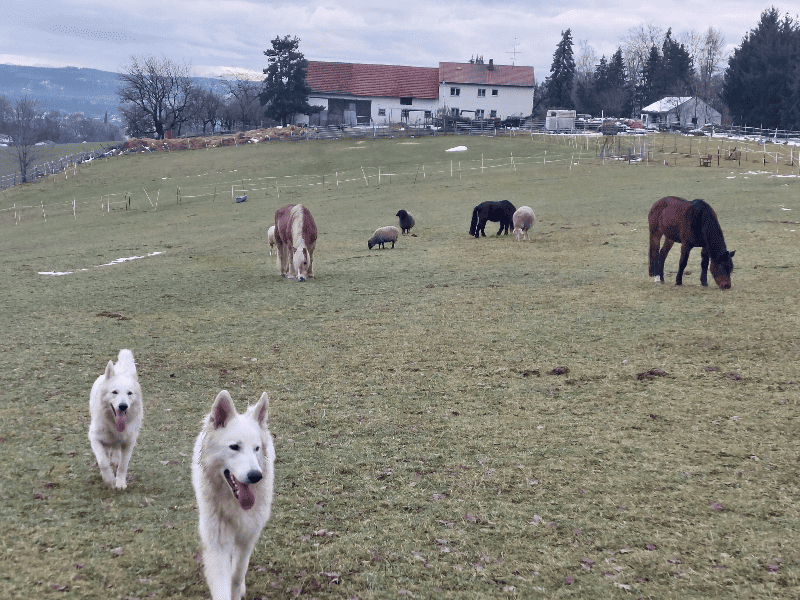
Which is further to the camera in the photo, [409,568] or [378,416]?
[378,416]

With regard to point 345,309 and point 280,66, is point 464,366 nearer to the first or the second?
point 345,309

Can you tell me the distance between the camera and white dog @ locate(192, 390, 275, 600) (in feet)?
15.9

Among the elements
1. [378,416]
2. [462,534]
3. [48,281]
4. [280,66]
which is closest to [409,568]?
[462,534]

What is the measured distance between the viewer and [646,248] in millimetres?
21984

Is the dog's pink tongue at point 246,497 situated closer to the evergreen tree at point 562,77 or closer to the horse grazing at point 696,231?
the horse grazing at point 696,231

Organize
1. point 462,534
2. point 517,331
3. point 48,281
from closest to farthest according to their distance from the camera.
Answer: point 462,534 < point 517,331 < point 48,281

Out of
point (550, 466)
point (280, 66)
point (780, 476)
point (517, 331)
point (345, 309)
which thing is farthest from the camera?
point (280, 66)

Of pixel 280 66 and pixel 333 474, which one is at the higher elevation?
pixel 280 66

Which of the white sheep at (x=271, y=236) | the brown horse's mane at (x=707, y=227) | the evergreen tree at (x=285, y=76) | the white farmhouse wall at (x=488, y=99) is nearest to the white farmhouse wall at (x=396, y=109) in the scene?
the white farmhouse wall at (x=488, y=99)

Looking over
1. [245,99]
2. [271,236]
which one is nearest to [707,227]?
[271,236]

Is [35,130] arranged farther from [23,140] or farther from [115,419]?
[115,419]

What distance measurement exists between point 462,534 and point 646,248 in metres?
17.8

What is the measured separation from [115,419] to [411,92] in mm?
85054

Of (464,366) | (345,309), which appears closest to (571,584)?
(464,366)
